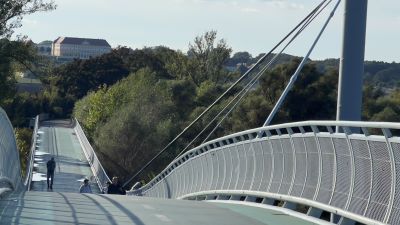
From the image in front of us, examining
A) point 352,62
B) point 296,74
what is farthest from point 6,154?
point 352,62

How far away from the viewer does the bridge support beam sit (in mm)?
19031

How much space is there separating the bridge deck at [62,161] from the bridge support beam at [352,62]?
1135 inches

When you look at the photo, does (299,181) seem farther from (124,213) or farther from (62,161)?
(62,161)

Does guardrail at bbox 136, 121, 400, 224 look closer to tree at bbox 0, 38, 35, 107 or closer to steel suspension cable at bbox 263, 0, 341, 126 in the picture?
steel suspension cable at bbox 263, 0, 341, 126

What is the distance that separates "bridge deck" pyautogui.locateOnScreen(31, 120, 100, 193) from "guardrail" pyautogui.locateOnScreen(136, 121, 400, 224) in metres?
21.9

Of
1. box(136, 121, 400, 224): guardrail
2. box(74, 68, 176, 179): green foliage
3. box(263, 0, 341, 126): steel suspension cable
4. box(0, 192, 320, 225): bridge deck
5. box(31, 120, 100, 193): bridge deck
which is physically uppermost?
box(263, 0, 341, 126): steel suspension cable

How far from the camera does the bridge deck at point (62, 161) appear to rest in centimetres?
5322

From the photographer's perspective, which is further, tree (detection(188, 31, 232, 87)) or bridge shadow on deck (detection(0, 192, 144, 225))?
tree (detection(188, 31, 232, 87))

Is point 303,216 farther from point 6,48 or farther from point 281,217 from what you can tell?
point 6,48

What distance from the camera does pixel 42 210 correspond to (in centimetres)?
1820

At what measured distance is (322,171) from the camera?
55.2ft

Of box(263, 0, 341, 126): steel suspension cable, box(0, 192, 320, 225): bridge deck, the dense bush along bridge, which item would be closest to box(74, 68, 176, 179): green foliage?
the dense bush along bridge

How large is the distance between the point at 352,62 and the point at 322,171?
313cm

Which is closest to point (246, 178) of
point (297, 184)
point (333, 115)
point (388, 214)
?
point (297, 184)
